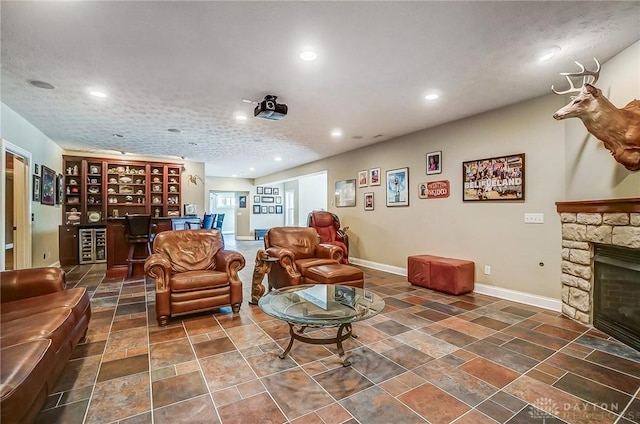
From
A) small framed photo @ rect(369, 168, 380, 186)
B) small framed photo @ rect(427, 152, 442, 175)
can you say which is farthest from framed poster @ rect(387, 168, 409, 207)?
small framed photo @ rect(427, 152, 442, 175)

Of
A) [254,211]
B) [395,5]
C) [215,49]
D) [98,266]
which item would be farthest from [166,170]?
[395,5]

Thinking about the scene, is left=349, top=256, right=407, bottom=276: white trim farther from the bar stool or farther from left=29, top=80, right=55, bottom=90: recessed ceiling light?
left=29, top=80, right=55, bottom=90: recessed ceiling light

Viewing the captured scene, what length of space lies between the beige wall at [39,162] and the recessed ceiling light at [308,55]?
4.07 metres

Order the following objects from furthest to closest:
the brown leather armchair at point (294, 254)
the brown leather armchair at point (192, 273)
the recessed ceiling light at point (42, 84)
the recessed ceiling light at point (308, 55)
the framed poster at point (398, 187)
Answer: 1. the framed poster at point (398, 187)
2. the brown leather armchair at point (294, 254)
3. the recessed ceiling light at point (42, 84)
4. the brown leather armchair at point (192, 273)
5. the recessed ceiling light at point (308, 55)

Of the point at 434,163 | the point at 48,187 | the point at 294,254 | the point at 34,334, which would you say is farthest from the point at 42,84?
the point at 434,163

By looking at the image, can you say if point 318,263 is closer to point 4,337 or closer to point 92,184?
point 4,337

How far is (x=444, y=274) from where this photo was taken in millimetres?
4160

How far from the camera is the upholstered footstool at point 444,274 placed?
4.05 metres

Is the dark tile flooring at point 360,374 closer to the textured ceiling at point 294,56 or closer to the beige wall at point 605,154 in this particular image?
the beige wall at point 605,154

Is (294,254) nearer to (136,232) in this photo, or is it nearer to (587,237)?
(136,232)

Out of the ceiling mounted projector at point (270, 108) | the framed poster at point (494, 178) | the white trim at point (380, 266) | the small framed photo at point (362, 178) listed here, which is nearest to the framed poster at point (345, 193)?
the small framed photo at point (362, 178)

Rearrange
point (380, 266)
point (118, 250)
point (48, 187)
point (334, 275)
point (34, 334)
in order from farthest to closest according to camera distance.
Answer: point (380, 266) → point (48, 187) → point (118, 250) → point (334, 275) → point (34, 334)

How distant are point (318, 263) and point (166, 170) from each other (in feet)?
19.1

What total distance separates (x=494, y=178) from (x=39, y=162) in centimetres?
724
